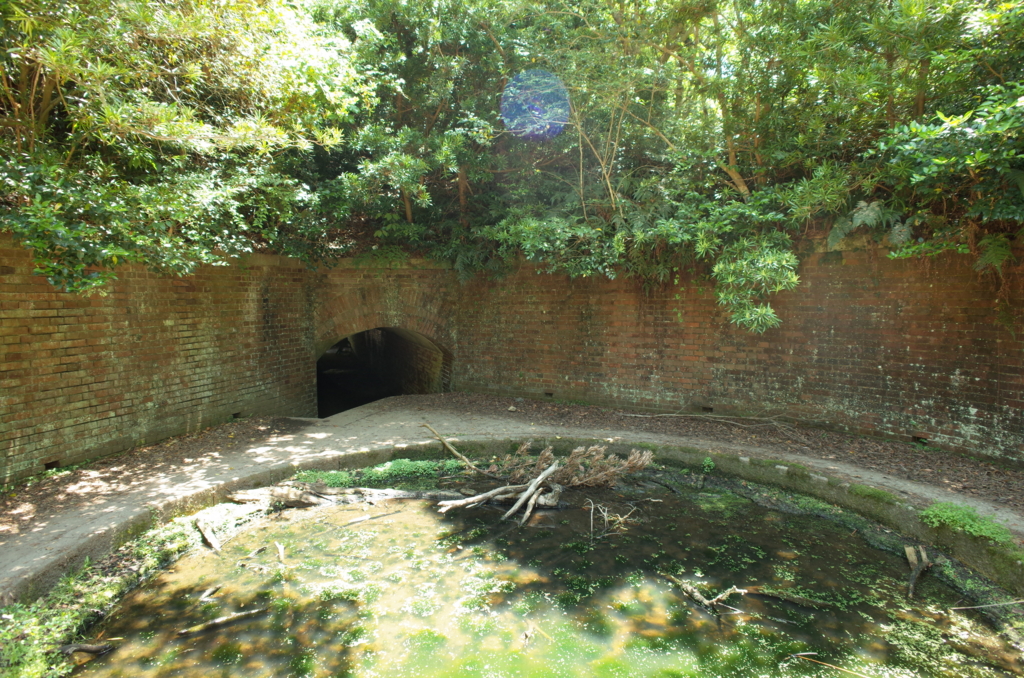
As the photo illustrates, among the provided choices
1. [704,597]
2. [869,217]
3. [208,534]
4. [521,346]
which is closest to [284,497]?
[208,534]

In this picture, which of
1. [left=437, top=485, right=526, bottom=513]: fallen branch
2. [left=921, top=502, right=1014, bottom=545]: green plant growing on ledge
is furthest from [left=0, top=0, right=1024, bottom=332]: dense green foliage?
[left=437, top=485, right=526, bottom=513]: fallen branch

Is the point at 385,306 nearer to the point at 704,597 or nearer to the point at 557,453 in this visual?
the point at 557,453

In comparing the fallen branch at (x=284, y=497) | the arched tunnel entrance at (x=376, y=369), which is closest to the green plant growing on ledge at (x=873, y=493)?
the fallen branch at (x=284, y=497)

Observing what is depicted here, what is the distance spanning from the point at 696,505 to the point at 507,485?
205 cm

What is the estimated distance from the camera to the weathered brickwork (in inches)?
209

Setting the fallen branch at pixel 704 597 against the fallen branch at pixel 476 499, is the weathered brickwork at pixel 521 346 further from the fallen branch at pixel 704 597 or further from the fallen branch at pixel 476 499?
the fallen branch at pixel 704 597

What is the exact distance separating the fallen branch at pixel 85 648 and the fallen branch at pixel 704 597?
402 cm

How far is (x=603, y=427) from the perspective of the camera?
7.49 meters

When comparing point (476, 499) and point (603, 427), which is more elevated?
point (603, 427)

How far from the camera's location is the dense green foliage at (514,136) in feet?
14.1

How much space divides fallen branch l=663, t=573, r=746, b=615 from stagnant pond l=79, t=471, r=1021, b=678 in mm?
54

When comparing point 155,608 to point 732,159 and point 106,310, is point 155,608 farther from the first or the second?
point 732,159

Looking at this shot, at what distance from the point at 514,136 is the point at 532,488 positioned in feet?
19.8

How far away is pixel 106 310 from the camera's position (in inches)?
224
